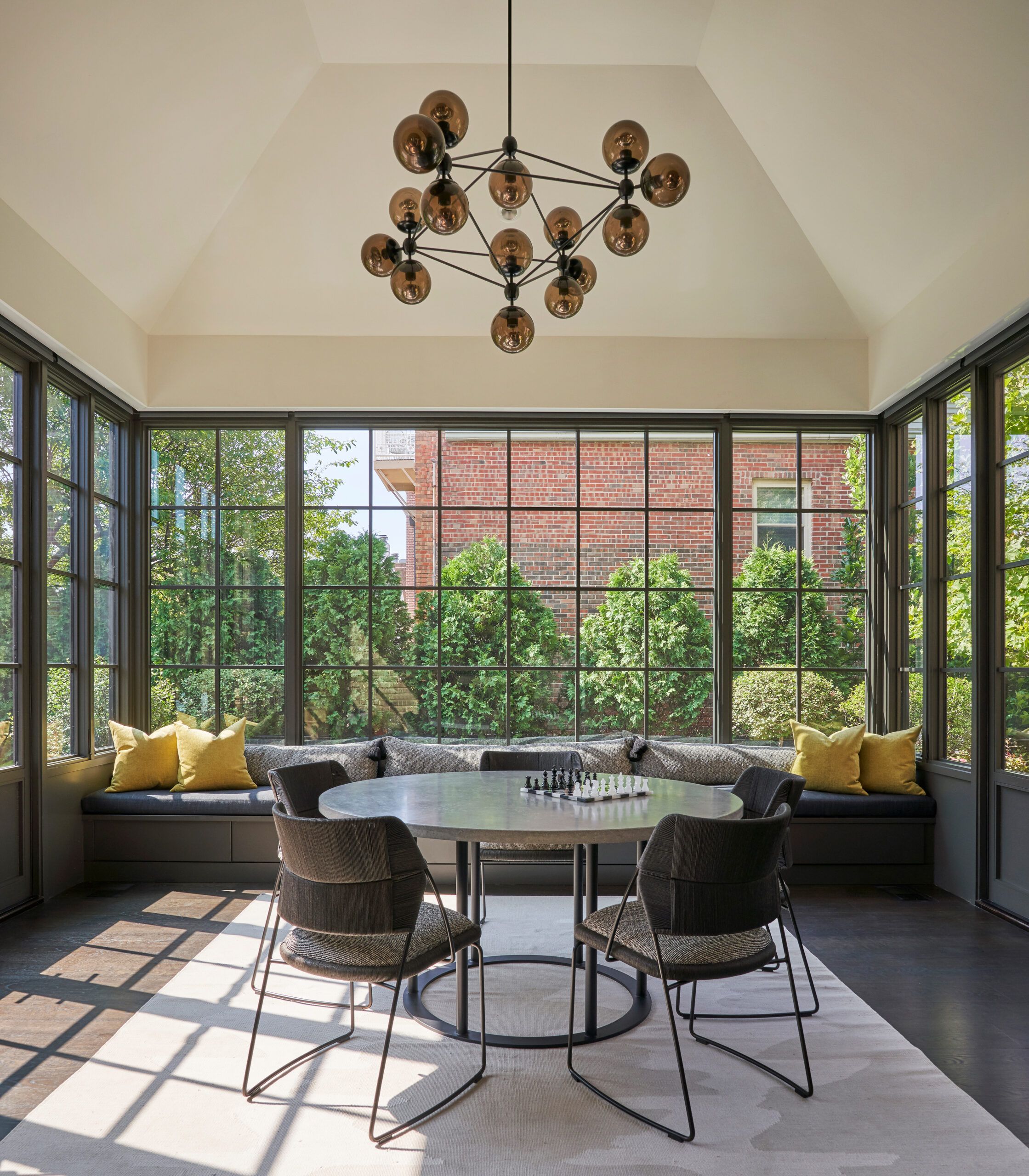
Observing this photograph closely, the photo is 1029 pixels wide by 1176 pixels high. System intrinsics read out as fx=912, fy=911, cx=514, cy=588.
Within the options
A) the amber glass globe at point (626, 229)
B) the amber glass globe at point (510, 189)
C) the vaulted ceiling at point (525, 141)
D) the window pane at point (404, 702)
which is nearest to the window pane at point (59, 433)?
the vaulted ceiling at point (525, 141)

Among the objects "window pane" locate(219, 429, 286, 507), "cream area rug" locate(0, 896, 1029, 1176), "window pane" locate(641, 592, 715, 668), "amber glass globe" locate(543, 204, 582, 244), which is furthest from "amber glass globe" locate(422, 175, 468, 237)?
"window pane" locate(641, 592, 715, 668)

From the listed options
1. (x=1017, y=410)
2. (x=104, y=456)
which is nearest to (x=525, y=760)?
(x=1017, y=410)

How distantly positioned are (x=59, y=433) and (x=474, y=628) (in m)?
2.90

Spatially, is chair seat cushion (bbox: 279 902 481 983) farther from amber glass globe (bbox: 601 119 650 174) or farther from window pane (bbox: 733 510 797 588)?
window pane (bbox: 733 510 797 588)

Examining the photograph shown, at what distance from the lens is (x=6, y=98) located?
3.96m

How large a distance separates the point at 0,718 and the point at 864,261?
560 centimetres

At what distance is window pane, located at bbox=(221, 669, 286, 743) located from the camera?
6.35 meters

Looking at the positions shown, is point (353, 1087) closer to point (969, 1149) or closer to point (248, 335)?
point (969, 1149)

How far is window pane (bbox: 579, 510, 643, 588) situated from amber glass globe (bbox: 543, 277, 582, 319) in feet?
9.61

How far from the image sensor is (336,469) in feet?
21.1

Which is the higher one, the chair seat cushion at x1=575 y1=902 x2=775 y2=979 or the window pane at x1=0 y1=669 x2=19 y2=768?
the window pane at x1=0 y1=669 x2=19 y2=768

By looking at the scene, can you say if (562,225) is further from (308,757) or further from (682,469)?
(308,757)

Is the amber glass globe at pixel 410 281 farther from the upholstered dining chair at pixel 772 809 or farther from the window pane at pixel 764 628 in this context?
the window pane at pixel 764 628

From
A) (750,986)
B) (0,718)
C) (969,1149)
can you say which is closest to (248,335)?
(0,718)
